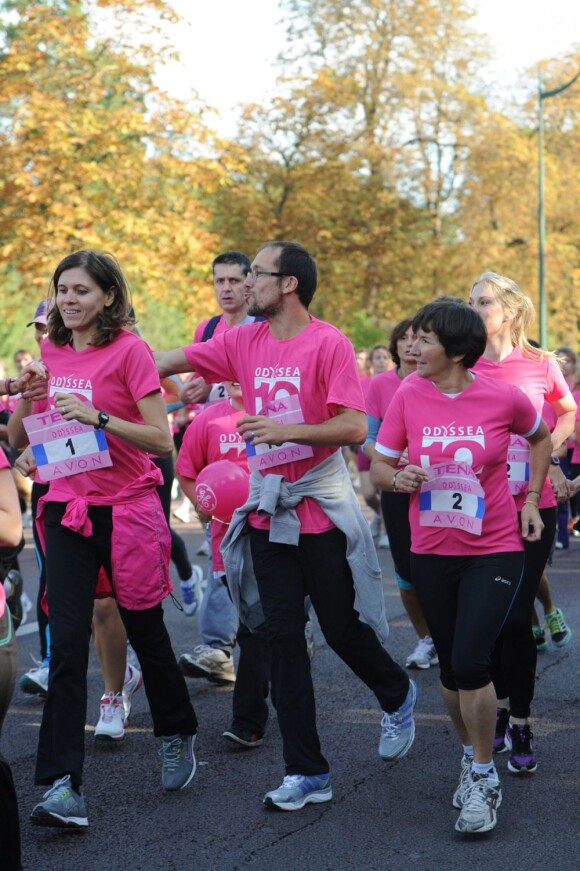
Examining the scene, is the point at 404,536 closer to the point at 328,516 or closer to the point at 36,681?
the point at 36,681

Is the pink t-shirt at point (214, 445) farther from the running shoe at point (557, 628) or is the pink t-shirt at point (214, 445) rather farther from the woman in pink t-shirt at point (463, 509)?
the running shoe at point (557, 628)

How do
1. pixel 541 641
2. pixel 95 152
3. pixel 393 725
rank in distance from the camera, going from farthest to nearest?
pixel 95 152 < pixel 541 641 < pixel 393 725

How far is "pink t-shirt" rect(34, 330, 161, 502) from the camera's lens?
4.70 m

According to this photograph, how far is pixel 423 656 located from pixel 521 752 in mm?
2017

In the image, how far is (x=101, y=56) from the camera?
19656 millimetres

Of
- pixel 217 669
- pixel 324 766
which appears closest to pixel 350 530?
pixel 324 766

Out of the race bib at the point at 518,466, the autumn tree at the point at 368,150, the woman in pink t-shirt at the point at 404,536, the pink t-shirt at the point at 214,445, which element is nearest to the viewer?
the race bib at the point at 518,466

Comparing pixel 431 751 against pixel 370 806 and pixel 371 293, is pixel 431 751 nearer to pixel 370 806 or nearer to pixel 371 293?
pixel 370 806

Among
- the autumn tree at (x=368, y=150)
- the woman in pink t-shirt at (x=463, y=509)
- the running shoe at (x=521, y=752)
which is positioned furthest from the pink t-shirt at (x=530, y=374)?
the autumn tree at (x=368, y=150)

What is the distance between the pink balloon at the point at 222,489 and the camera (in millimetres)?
5812

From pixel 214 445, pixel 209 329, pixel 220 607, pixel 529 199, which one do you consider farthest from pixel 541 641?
pixel 529 199

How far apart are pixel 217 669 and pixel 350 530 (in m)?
2.23

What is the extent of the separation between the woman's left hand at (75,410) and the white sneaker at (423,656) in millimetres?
3244

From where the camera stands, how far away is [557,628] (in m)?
7.57
